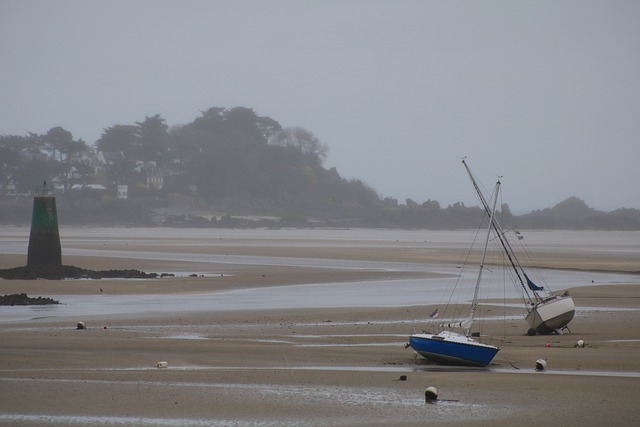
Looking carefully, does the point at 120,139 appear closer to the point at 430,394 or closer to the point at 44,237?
the point at 44,237

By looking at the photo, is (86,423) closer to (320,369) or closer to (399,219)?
(320,369)

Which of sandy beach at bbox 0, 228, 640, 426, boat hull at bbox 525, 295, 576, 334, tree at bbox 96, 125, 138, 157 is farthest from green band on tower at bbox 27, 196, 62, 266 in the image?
tree at bbox 96, 125, 138, 157

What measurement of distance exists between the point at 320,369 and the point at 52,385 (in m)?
4.37

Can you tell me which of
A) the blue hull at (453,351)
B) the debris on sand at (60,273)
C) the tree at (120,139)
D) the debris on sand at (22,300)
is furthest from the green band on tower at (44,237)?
the tree at (120,139)

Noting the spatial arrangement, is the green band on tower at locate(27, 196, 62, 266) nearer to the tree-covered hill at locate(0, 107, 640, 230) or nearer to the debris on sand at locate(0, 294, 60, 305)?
the debris on sand at locate(0, 294, 60, 305)

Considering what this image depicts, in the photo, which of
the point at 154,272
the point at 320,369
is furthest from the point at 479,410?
the point at 154,272

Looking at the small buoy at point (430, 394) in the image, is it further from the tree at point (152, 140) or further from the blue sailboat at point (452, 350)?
the tree at point (152, 140)

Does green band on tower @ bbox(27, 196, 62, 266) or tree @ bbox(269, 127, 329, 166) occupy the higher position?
tree @ bbox(269, 127, 329, 166)

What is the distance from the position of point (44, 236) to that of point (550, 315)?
2431cm

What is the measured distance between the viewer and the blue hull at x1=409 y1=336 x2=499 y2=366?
16562 mm

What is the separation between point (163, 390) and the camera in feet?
45.9

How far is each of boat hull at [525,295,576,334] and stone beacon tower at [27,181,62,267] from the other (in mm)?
23033

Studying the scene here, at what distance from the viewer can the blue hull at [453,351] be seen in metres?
16.6

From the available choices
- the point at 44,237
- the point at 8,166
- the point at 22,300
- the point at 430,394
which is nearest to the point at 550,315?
the point at 430,394
